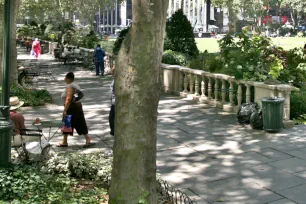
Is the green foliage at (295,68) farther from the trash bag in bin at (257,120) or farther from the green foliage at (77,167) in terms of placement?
the green foliage at (77,167)

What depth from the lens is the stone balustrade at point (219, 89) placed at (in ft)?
36.6

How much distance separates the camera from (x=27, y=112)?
13234mm

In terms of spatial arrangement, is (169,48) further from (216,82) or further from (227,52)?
(216,82)

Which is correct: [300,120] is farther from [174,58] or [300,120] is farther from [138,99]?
[138,99]

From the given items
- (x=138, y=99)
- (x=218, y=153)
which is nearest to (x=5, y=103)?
(x=138, y=99)

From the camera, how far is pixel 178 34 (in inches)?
774

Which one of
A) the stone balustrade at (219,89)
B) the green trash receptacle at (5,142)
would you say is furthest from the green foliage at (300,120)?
the green trash receptacle at (5,142)

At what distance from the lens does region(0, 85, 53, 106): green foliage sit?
14.2m

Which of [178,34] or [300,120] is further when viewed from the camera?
[178,34]

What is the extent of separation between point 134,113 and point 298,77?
10.5m

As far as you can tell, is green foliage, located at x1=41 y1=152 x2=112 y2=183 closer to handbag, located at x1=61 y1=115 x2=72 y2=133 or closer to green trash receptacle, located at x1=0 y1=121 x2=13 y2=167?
green trash receptacle, located at x1=0 y1=121 x2=13 y2=167

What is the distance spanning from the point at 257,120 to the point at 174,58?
7699mm

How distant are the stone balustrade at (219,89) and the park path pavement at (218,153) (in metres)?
0.44

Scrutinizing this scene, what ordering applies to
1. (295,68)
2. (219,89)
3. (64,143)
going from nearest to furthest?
(64,143) → (219,89) → (295,68)
